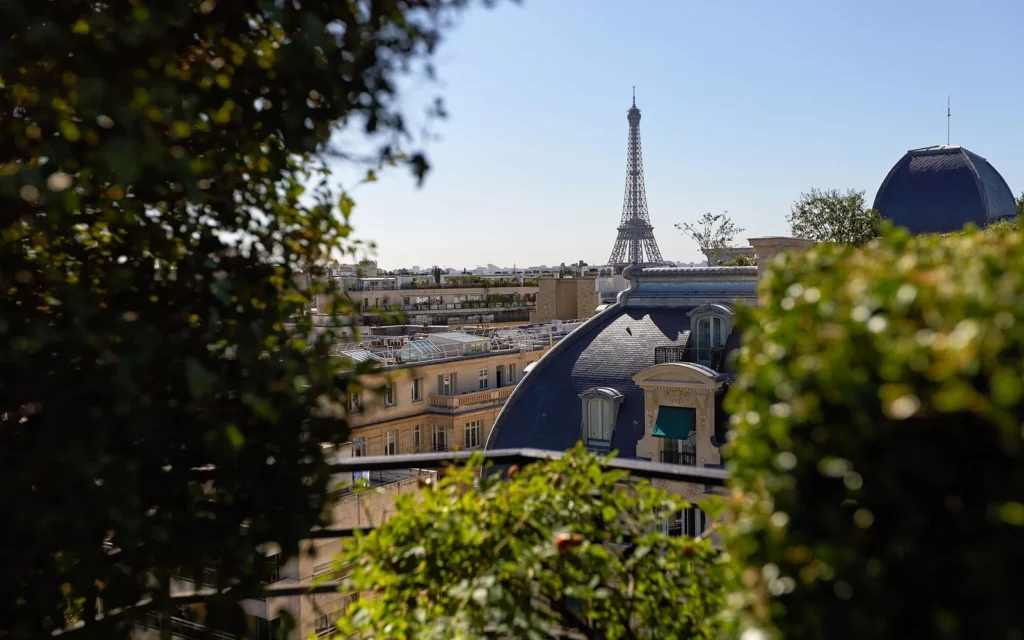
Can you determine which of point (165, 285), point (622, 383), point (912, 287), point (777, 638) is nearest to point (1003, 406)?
point (912, 287)

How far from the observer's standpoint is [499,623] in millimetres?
2398

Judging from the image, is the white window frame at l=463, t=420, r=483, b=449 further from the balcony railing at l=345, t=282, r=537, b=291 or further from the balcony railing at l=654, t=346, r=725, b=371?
the balcony railing at l=345, t=282, r=537, b=291

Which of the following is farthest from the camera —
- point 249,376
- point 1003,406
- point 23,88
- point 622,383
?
point 622,383

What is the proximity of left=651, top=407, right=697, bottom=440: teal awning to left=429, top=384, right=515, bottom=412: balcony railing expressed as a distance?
15278 mm

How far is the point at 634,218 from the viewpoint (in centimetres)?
9381

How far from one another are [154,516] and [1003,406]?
2060 mm

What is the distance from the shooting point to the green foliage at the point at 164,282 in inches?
80.0

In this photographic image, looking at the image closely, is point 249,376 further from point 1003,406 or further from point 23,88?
point 1003,406

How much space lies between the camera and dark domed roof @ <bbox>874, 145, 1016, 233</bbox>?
44594 millimetres

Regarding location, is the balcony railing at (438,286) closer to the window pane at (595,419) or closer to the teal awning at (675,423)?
the window pane at (595,419)

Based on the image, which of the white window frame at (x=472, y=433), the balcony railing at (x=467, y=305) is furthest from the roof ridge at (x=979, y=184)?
the balcony railing at (x=467, y=305)

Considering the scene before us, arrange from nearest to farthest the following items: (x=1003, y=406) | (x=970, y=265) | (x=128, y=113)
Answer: (x=1003, y=406)
(x=970, y=265)
(x=128, y=113)

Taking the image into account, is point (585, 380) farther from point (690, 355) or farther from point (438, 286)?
point (438, 286)

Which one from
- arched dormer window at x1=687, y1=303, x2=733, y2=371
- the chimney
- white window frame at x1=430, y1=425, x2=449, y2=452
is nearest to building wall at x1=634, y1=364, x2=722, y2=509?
arched dormer window at x1=687, y1=303, x2=733, y2=371
